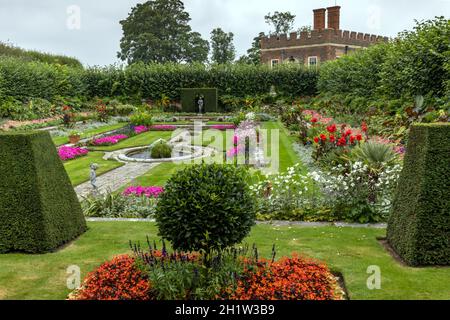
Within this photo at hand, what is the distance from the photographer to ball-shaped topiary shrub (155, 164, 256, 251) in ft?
14.6

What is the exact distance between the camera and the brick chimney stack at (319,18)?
45594mm

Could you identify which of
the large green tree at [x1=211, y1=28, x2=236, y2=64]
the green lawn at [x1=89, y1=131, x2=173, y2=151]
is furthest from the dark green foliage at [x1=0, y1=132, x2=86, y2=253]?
the large green tree at [x1=211, y1=28, x2=236, y2=64]

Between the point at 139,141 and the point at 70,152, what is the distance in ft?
12.6

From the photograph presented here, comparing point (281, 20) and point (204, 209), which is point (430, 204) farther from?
point (281, 20)

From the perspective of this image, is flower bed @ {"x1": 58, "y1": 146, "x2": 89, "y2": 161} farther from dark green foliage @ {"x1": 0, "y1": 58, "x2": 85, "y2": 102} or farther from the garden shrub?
dark green foliage @ {"x1": 0, "y1": 58, "x2": 85, "y2": 102}

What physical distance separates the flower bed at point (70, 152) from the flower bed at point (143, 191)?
220 inches

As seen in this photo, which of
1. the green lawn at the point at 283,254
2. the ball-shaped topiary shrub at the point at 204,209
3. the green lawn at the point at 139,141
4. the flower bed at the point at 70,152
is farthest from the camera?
the green lawn at the point at 139,141

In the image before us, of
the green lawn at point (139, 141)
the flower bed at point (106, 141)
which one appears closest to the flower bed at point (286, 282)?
the green lawn at point (139, 141)

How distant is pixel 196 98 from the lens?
3206 centimetres

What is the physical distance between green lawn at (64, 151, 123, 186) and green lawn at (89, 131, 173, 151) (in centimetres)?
110

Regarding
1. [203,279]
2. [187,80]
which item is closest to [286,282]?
[203,279]

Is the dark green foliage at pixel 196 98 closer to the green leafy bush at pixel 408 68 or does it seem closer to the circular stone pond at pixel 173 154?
the green leafy bush at pixel 408 68
